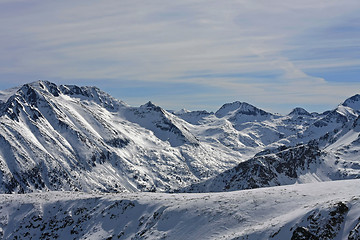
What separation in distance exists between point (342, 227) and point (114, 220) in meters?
44.9

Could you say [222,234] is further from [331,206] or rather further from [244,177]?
[244,177]

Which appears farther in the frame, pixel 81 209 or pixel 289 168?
pixel 289 168

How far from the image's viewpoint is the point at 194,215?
64.4m

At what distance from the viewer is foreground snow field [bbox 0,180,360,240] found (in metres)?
46.7

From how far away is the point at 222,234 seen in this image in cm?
5559

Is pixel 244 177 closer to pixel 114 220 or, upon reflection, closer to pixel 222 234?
pixel 114 220

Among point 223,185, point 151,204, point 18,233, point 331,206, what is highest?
point 331,206

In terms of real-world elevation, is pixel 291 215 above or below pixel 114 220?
above

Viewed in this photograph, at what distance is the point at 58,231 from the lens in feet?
258

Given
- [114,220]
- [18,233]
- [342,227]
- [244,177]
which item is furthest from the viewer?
[244,177]

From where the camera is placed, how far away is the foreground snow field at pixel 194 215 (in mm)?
46719

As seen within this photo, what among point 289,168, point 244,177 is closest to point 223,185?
point 244,177

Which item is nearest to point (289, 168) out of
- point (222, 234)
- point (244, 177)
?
point (244, 177)

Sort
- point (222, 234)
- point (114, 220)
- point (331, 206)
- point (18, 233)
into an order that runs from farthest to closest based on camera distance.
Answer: point (18, 233) < point (114, 220) < point (222, 234) < point (331, 206)
